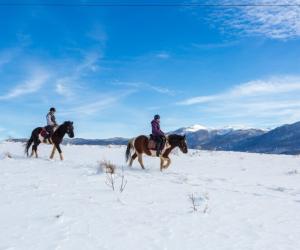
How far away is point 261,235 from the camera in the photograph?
295 inches

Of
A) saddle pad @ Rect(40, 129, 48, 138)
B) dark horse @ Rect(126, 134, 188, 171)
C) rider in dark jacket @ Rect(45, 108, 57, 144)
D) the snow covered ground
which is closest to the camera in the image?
the snow covered ground

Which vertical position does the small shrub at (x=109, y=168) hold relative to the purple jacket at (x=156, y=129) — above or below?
below

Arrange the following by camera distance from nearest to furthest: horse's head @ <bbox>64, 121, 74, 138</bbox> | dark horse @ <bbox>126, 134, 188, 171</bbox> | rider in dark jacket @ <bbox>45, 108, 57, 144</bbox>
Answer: dark horse @ <bbox>126, 134, 188, 171</bbox> < horse's head @ <bbox>64, 121, 74, 138</bbox> < rider in dark jacket @ <bbox>45, 108, 57, 144</bbox>

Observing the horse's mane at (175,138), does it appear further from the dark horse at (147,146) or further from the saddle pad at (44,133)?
the saddle pad at (44,133)

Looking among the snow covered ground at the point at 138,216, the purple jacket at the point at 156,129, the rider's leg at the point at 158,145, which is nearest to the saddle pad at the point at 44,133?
the purple jacket at the point at 156,129

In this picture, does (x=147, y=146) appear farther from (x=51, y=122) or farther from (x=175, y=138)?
(x=51, y=122)

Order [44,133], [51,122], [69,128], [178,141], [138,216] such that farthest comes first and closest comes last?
[51,122], [44,133], [69,128], [178,141], [138,216]

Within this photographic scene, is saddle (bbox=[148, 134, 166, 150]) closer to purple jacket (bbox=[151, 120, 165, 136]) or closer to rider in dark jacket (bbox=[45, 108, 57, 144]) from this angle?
purple jacket (bbox=[151, 120, 165, 136])

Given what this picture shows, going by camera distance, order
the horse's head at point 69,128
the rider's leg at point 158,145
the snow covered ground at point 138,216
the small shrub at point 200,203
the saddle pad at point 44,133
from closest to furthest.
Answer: the snow covered ground at point 138,216 → the small shrub at point 200,203 → the rider's leg at point 158,145 → the horse's head at point 69,128 → the saddle pad at point 44,133

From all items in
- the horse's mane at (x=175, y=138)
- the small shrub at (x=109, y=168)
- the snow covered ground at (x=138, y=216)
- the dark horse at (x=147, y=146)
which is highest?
the horse's mane at (x=175, y=138)

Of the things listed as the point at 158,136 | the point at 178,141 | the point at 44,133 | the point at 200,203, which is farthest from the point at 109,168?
the point at 44,133

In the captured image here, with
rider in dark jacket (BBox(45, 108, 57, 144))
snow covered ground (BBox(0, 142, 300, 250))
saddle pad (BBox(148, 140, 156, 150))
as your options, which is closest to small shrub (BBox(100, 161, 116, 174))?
snow covered ground (BBox(0, 142, 300, 250))

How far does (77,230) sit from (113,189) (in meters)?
3.54

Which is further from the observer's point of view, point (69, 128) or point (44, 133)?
point (44, 133)
